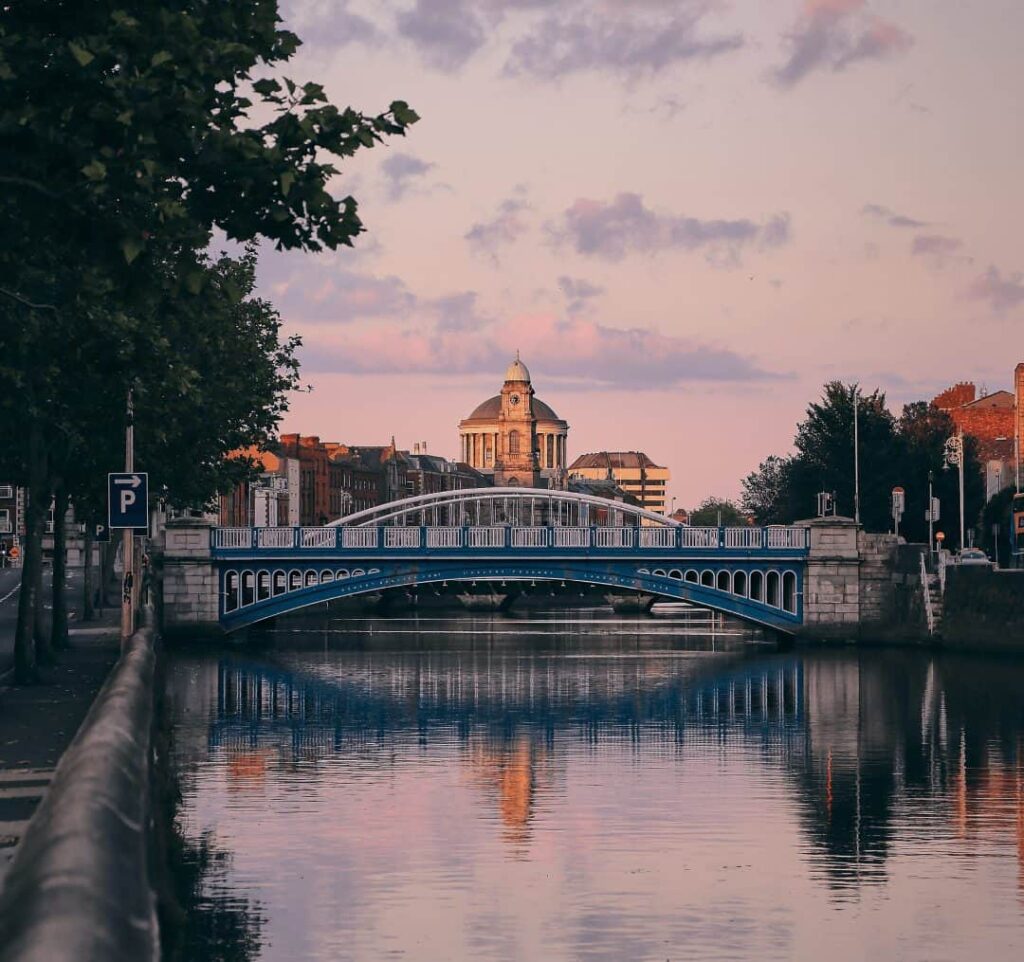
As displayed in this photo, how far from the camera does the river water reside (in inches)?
805

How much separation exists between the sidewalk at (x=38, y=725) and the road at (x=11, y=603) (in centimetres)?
183

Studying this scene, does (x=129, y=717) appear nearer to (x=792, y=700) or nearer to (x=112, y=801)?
(x=112, y=801)

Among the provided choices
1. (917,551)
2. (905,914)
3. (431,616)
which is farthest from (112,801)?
(431,616)

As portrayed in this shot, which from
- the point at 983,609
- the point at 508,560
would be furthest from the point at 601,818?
the point at 508,560

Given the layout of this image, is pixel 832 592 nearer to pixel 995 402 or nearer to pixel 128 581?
pixel 128 581

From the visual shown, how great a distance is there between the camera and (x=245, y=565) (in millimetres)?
85438

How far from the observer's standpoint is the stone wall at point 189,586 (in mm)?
84562

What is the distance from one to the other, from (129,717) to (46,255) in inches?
245

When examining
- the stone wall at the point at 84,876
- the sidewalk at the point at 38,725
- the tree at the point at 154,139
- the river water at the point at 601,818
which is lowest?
the river water at the point at 601,818

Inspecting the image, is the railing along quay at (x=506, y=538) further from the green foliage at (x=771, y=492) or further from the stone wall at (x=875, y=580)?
the green foliage at (x=771, y=492)

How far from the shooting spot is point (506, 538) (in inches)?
3349

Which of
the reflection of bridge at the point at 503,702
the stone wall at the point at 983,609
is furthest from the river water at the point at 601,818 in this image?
the stone wall at the point at 983,609

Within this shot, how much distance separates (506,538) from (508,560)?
2.96 feet

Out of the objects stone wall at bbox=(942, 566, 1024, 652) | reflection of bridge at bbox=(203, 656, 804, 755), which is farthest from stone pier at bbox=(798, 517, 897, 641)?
reflection of bridge at bbox=(203, 656, 804, 755)
